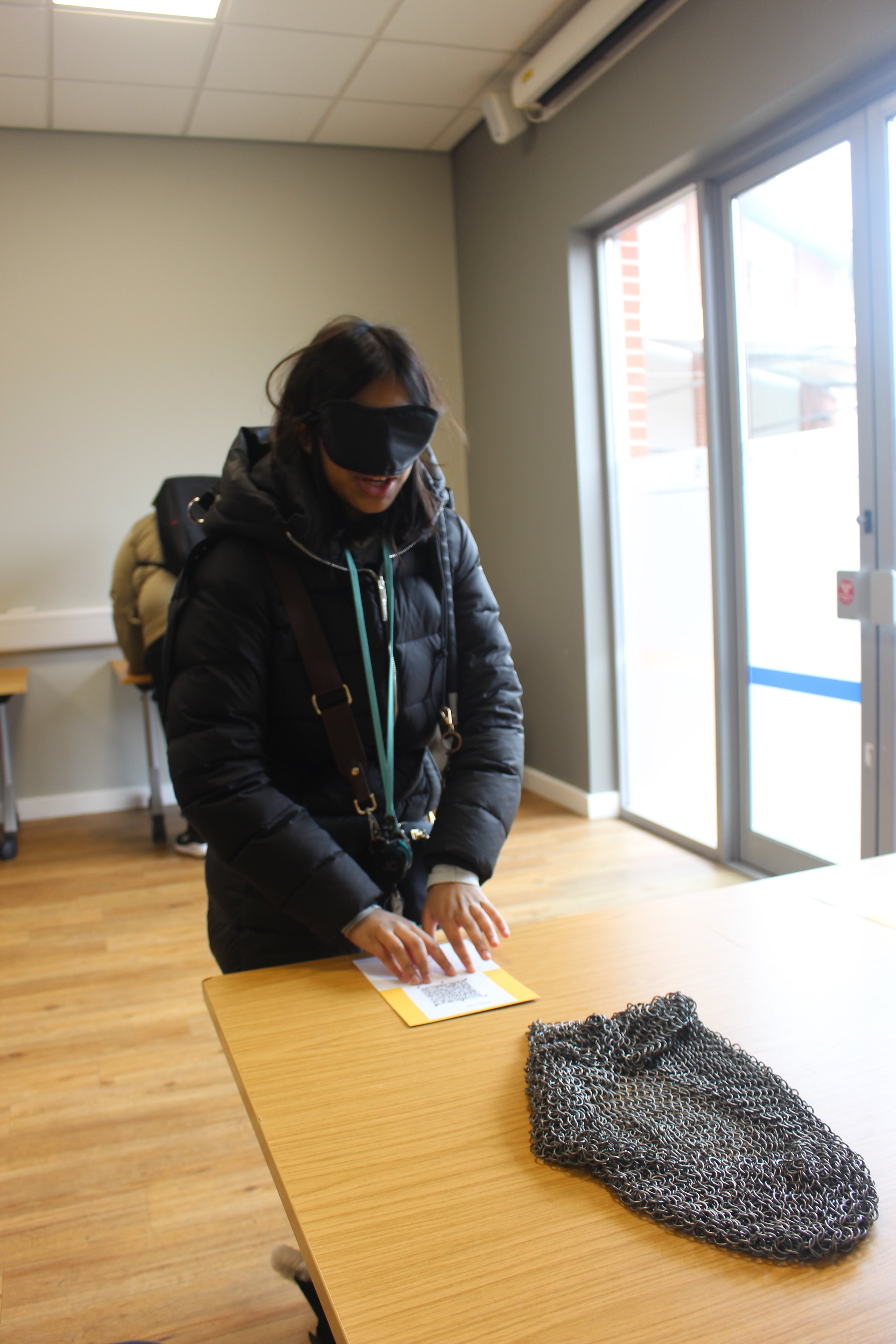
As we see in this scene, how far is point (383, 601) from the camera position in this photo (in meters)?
1.45

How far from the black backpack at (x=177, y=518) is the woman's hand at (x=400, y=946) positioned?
298 centimetres

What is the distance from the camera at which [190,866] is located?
4164 millimetres

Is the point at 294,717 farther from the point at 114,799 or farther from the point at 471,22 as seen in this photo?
the point at 114,799

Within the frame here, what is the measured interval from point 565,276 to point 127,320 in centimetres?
205

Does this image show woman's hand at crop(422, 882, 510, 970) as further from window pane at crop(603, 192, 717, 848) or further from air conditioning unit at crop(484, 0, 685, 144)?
air conditioning unit at crop(484, 0, 685, 144)

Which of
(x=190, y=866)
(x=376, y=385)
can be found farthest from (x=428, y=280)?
(x=376, y=385)

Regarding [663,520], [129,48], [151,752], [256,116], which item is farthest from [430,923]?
[256,116]

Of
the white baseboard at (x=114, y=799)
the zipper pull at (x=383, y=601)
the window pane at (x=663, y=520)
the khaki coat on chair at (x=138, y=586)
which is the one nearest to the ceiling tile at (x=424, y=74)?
the window pane at (x=663, y=520)

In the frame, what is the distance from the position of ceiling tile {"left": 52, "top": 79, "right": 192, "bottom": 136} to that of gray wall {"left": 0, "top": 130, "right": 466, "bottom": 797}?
0.34ft

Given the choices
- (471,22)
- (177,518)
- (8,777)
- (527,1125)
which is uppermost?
(471,22)

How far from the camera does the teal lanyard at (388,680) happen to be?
4.63ft

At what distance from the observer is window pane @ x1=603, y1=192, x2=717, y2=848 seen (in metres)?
3.76

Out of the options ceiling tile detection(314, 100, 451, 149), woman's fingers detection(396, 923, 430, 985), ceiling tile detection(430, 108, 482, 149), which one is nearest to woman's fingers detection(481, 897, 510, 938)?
woman's fingers detection(396, 923, 430, 985)

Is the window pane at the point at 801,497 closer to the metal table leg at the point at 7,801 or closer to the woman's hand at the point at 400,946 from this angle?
the woman's hand at the point at 400,946
